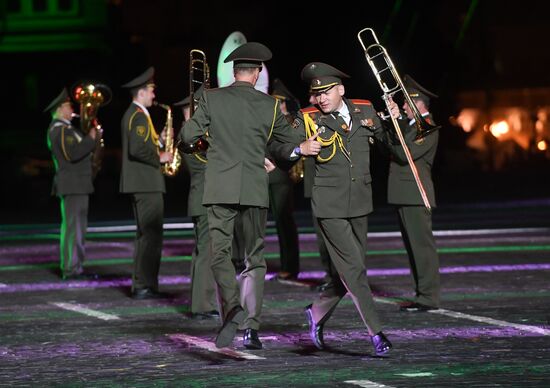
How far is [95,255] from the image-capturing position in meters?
20.3

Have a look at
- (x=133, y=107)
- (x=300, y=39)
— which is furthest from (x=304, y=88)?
(x=133, y=107)

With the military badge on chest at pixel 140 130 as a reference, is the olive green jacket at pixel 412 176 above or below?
below

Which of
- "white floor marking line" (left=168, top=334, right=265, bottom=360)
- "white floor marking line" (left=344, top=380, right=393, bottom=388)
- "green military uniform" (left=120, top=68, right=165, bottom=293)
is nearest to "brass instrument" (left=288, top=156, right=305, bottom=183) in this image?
"green military uniform" (left=120, top=68, right=165, bottom=293)

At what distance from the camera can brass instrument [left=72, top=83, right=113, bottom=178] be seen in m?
17.2

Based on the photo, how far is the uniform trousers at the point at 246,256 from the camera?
34.7 ft

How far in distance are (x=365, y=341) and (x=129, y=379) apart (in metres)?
2.34

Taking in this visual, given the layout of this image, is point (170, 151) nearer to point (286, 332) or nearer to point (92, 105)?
point (92, 105)

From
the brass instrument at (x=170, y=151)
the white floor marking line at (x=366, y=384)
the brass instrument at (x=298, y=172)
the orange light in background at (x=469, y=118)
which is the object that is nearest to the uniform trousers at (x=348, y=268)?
the white floor marking line at (x=366, y=384)

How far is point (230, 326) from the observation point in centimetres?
1022

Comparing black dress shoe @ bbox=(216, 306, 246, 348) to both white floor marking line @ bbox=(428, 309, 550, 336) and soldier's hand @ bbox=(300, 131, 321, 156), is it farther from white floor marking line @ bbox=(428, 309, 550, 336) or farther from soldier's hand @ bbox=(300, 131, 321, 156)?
white floor marking line @ bbox=(428, 309, 550, 336)

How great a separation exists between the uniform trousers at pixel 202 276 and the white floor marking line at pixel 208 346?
47.5 inches

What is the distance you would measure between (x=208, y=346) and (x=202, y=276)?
6.78 feet

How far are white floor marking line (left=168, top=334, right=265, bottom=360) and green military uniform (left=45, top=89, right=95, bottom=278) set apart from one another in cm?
522

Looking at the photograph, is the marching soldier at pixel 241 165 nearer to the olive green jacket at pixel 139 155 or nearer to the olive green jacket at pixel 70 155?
the olive green jacket at pixel 139 155
